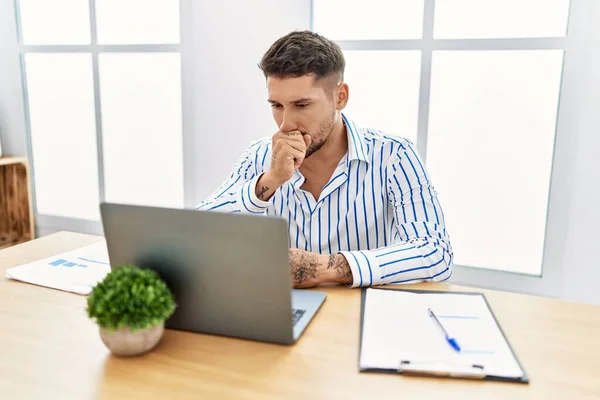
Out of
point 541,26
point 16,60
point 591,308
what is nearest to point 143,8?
point 16,60

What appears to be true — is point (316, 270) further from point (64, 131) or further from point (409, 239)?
point (64, 131)

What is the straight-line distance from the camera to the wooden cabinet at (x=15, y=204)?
3.26m

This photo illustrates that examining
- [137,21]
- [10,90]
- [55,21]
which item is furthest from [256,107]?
[10,90]

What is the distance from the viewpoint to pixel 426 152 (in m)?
2.40

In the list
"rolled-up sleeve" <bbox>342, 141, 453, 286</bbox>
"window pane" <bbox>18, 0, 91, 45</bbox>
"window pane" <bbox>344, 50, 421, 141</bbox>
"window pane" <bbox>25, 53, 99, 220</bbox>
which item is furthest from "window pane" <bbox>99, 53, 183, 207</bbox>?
"rolled-up sleeve" <bbox>342, 141, 453, 286</bbox>

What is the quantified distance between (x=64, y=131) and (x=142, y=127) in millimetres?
607

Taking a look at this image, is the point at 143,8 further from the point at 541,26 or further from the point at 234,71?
the point at 541,26

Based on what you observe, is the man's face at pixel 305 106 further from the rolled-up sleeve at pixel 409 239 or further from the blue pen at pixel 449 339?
the blue pen at pixel 449 339

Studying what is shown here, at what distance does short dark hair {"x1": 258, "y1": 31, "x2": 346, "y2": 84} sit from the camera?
4.66 feet

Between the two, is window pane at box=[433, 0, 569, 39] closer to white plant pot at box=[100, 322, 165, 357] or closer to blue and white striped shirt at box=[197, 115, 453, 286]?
blue and white striped shirt at box=[197, 115, 453, 286]

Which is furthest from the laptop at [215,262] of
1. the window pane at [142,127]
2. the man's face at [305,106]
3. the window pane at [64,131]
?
the window pane at [64,131]

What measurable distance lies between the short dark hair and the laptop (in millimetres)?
665

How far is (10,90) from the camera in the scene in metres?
3.29

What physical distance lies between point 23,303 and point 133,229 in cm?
38
